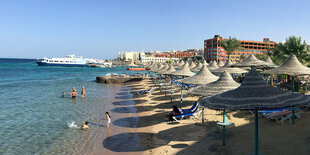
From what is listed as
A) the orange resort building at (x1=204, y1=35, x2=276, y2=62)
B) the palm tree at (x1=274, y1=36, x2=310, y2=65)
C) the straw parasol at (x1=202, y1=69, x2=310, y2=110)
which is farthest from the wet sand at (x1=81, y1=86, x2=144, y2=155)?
the orange resort building at (x1=204, y1=35, x2=276, y2=62)

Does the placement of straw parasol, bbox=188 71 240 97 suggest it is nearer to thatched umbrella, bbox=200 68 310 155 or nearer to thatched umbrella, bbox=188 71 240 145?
thatched umbrella, bbox=188 71 240 145

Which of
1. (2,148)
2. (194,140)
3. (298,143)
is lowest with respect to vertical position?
(2,148)

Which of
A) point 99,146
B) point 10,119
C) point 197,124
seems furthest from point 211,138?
point 10,119

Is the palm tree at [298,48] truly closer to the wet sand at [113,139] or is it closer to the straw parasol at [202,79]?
the straw parasol at [202,79]

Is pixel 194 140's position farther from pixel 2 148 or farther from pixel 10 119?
pixel 10 119

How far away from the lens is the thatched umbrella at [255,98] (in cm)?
547

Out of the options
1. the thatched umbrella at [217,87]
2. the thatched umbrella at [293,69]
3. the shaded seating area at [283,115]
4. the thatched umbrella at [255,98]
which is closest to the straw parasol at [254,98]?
the thatched umbrella at [255,98]

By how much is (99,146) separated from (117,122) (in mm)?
3779

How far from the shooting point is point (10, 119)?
1466 cm

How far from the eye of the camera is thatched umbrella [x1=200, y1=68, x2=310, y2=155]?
5.47m

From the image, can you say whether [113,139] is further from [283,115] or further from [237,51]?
[237,51]

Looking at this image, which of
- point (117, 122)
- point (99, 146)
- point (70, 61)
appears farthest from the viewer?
point (70, 61)

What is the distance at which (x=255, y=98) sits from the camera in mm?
5617

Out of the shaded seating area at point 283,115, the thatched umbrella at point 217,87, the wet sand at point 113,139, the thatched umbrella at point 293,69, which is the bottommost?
Answer: the wet sand at point 113,139
